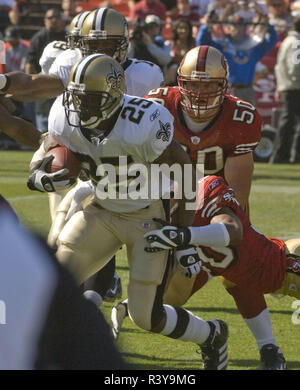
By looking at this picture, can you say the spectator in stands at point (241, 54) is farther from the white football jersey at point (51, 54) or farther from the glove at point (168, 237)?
the glove at point (168, 237)

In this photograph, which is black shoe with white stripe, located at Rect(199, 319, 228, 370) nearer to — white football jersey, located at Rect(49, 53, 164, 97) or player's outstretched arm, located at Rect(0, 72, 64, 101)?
white football jersey, located at Rect(49, 53, 164, 97)

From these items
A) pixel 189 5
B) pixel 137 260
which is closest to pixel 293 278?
pixel 137 260

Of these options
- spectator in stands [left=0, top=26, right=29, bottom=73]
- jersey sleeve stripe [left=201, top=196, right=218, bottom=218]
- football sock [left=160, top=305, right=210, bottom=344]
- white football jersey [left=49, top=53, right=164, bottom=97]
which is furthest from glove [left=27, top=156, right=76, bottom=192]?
spectator in stands [left=0, top=26, right=29, bottom=73]

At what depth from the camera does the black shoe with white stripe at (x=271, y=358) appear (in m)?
3.91

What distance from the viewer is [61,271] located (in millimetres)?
1326

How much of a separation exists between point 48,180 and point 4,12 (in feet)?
33.5

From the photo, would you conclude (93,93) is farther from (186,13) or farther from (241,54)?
(186,13)

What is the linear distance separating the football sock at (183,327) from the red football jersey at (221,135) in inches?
40.9

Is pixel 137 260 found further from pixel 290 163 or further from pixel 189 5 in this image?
pixel 189 5

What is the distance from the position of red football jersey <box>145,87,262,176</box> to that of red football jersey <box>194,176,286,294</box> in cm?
62

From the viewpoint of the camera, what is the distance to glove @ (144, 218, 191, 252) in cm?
362

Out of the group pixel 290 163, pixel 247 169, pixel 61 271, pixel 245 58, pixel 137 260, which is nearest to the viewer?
pixel 61 271

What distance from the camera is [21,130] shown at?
16.1ft
